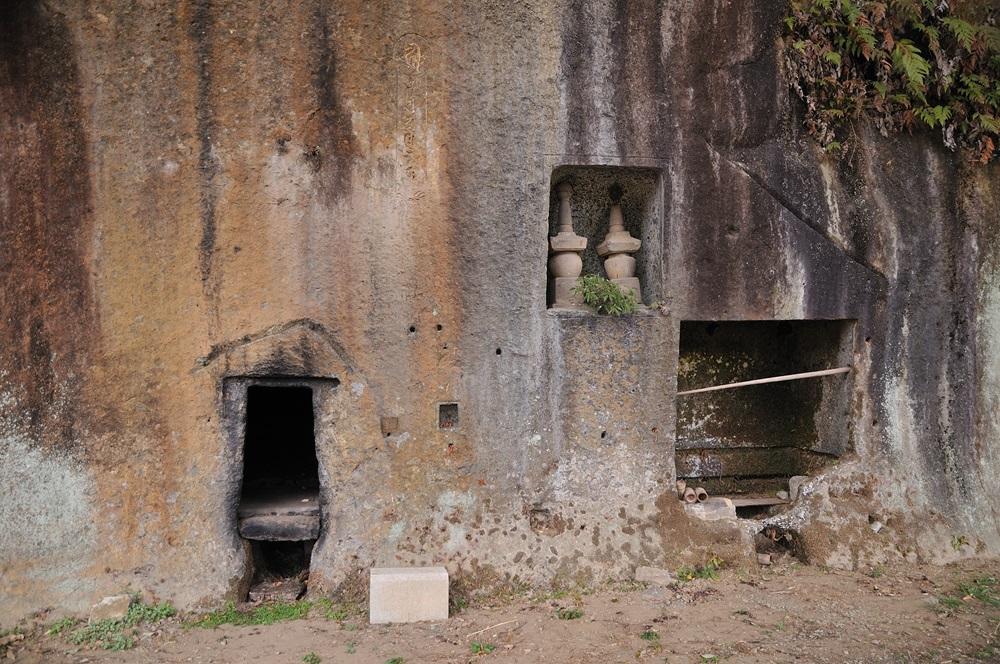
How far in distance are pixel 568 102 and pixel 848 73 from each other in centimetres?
221

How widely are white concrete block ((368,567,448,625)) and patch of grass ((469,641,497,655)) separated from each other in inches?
16.0

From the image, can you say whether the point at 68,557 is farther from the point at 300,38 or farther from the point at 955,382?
the point at 955,382

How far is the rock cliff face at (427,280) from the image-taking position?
4.54m

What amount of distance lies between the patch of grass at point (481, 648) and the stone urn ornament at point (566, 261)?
228 centimetres

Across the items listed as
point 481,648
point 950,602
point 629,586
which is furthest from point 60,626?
point 950,602

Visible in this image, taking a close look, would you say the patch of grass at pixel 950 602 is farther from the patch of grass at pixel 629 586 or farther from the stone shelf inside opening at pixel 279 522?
the stone shelf inside opening at pixel 279 522

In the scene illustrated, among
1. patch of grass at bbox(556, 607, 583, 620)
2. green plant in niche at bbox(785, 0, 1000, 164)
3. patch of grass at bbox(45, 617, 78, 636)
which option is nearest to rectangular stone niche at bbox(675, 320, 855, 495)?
green plant in niche at bbox(785, 0, 1000, 164)

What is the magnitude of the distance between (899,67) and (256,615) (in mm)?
5886

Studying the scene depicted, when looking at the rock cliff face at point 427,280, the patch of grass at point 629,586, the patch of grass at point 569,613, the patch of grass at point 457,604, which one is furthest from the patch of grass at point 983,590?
the patch of grass at point 457,604

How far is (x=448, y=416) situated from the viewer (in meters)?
5.04

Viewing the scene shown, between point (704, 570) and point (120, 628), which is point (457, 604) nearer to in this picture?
point (704, 570)

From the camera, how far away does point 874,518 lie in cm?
549

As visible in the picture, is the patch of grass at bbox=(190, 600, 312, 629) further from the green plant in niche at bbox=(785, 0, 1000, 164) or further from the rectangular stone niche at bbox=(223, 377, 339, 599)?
the green plant in niche at bbox=(785, 0, 1000, 164)

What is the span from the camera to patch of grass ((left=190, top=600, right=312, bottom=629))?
4.52m
